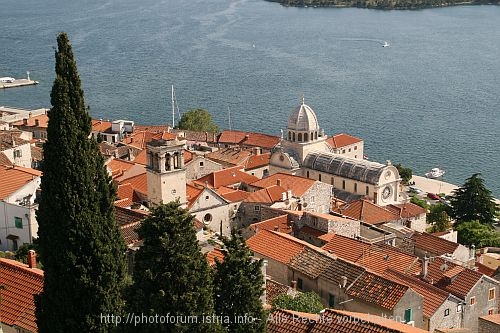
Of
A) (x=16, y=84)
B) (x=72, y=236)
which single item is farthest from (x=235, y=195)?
(x=16, y=84)

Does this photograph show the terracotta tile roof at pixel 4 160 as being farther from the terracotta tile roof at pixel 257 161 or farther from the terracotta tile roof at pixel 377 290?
the terracotta tile roof at pixel 377 290

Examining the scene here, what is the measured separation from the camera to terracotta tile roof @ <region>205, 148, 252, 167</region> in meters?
43.2

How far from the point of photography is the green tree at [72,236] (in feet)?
43.6

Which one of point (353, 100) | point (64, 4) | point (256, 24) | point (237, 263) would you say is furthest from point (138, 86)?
point (64, 4)

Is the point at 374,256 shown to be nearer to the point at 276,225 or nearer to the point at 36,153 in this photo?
the point at 276,225

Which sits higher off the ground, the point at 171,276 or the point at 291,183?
the point at 171,276

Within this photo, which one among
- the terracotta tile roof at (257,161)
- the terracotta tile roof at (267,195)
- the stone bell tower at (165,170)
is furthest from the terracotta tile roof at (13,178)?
the terracotta tile roof at (257,161)

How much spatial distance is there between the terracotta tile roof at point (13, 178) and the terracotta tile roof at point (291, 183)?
1063 centimetres

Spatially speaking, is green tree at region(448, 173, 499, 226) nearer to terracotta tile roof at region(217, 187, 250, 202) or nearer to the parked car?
the parked car

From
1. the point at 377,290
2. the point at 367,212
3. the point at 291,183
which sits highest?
A: the point at 377,290

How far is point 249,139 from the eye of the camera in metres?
52.5

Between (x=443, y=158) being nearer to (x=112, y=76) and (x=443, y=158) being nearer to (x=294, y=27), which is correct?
(x=112, y=76)

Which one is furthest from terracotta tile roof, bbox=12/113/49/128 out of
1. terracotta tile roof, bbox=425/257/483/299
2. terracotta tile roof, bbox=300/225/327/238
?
terracotta tile roof, bbox=425/257/483/299

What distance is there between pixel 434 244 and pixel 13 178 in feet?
49.1
